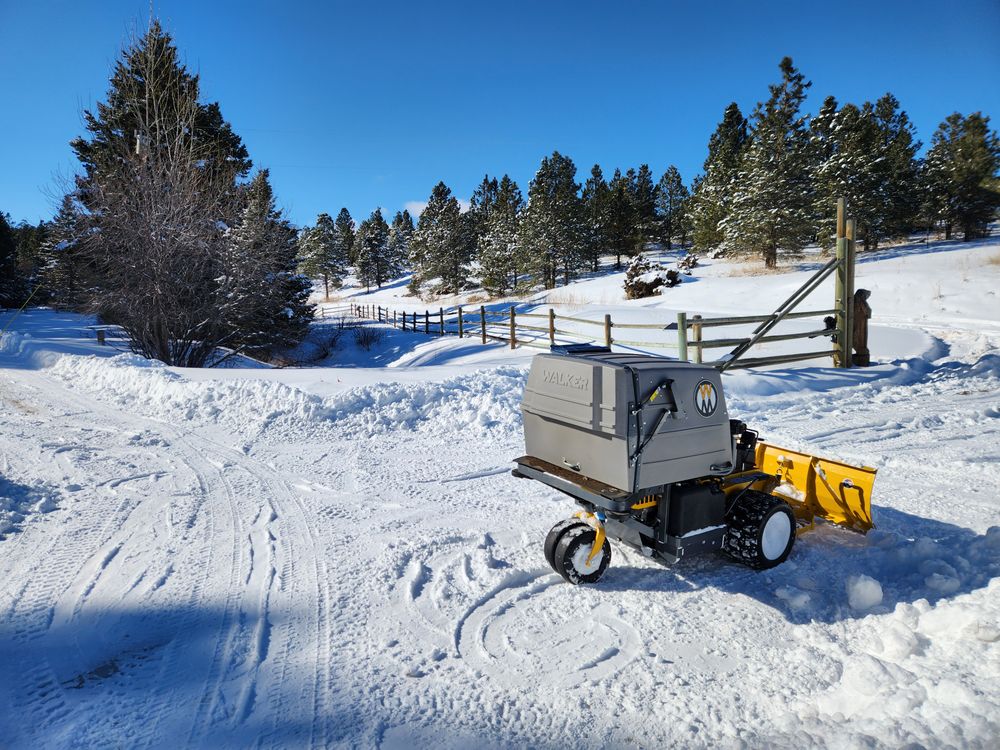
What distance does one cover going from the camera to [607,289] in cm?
3512

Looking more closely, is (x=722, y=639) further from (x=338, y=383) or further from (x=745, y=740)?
(x=338, y=383)

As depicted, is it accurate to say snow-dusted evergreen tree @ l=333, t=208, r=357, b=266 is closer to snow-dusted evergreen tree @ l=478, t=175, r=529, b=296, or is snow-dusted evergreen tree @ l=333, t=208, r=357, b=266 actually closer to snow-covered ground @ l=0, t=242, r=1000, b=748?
snow-dusted evergreen tree @ l=478, t=175, r=529, b=296

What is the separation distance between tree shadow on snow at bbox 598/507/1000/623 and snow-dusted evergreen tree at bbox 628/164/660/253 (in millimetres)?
48644

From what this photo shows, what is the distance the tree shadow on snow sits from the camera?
3.27m

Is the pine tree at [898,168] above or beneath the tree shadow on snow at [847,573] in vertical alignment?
above

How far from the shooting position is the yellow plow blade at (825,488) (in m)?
4.02

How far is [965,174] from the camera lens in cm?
3259

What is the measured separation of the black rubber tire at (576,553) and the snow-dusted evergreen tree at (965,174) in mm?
40233

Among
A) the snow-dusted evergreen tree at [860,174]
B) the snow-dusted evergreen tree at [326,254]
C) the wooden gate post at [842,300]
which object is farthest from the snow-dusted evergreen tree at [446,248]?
the wooden gate post at [842,300]

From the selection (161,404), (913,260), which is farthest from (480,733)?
(913,260)

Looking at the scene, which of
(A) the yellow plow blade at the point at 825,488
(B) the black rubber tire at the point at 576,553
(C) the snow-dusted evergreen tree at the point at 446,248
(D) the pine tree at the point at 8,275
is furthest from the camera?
(C) the snow-dusted evergreen tree at the point at 446,248

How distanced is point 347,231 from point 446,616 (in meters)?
84.8

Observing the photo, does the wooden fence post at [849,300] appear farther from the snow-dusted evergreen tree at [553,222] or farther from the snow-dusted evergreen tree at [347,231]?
the snow-dusted evergreen tree at [347,231]

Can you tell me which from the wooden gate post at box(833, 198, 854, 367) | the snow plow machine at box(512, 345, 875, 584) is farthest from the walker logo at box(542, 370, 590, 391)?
the wooden gate post at box(833, 198, 854, 367)
